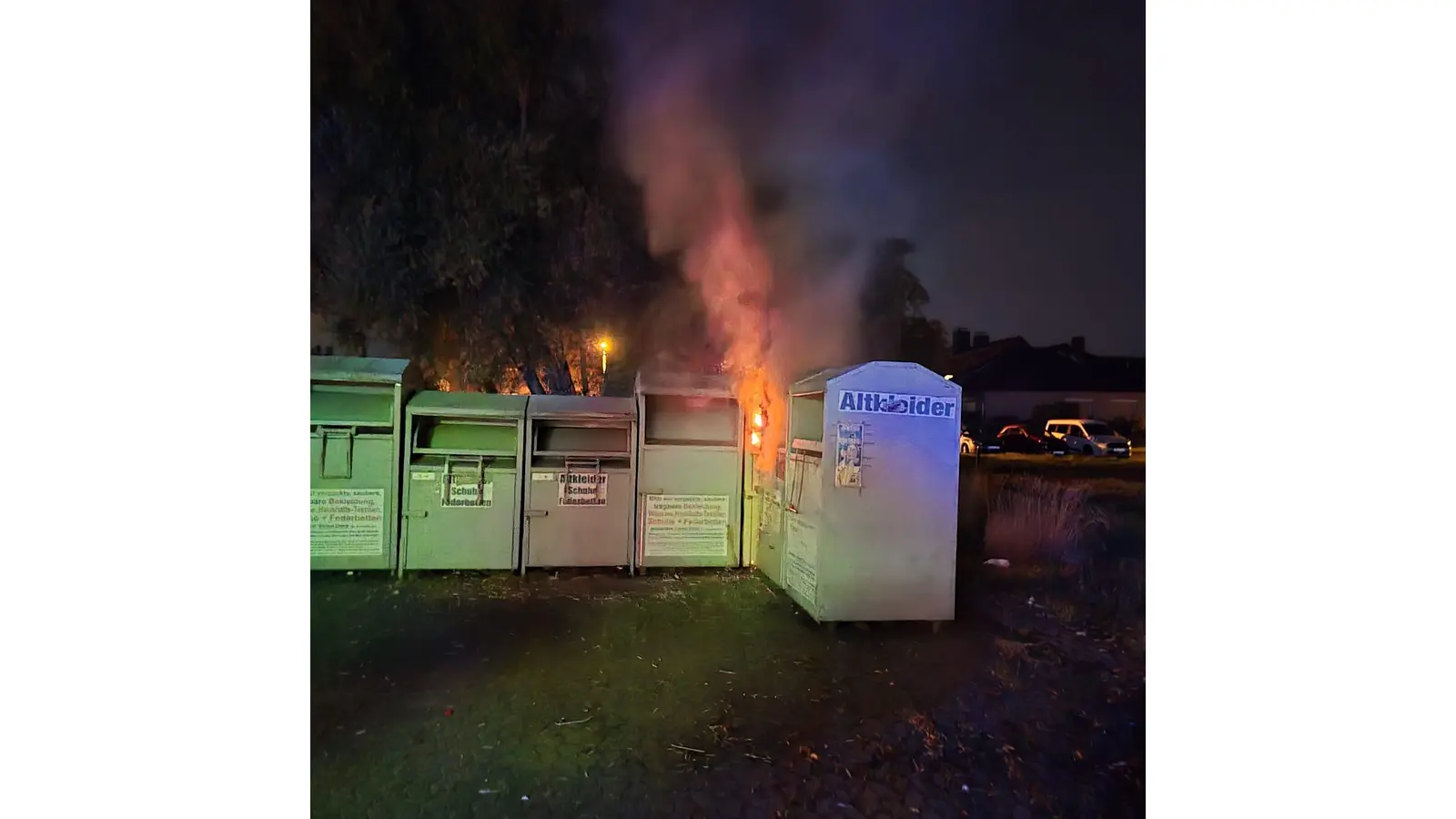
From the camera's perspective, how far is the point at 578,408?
4.68 m

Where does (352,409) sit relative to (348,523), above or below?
above

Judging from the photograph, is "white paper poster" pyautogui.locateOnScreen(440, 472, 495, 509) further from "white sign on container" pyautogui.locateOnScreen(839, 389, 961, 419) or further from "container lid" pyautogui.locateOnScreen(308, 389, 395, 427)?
"white sign on container" pyautogui.locateOnScreen(839, 389, 961, 419)

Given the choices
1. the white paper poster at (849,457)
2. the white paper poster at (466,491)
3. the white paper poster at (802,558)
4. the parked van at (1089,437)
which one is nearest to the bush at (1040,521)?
the parked van at (1089,437)

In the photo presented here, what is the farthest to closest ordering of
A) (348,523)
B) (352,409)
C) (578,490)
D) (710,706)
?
(578,490) < (352,409) < (348,523) < (710,706)

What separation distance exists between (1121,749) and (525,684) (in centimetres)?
235

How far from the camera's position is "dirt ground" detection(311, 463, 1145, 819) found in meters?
2.18

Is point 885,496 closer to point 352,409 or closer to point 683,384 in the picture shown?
point 683,384

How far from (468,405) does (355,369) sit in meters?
0.72

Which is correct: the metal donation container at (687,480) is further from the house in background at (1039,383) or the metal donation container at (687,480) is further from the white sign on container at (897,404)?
the house in background at (1039,383)

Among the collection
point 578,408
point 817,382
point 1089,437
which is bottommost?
point 1089,437

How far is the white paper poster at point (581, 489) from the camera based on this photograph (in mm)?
4641

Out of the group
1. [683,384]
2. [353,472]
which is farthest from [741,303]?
[353,472]

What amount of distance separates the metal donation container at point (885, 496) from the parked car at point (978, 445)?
5.67 ft

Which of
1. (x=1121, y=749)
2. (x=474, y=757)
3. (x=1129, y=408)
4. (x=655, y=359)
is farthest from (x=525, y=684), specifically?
(x=655, y=359)
